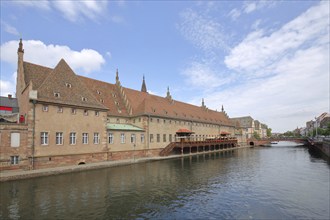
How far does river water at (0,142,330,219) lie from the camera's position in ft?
39.9

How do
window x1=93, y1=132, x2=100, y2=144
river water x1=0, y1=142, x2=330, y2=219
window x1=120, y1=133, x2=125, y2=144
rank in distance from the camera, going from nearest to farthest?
river water x1=0, y1=142, x2=330, y2=219
window x1=93, y1=132, x2=100, y2=144
window x1=120, y1=133, x2=125, y2=144

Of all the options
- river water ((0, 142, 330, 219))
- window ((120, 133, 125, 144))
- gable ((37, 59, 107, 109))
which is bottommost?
river water ((0, 142, 330, 219))

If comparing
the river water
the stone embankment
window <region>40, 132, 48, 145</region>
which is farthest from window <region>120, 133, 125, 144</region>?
the stone embankment

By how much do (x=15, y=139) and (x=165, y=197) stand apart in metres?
17.7

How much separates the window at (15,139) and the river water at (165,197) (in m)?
5.06

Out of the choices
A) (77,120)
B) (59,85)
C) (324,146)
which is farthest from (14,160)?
(324,146)

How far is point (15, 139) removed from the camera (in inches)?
892

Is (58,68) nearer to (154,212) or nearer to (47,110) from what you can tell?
(47,110)

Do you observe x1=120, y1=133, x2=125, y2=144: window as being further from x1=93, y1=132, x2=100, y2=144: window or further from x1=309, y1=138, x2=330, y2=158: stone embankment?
x1=309, y1=138, x2=330, y2=158: stone embankment

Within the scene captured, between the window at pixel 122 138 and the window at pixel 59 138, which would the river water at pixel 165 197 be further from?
the window at pixel 122 138

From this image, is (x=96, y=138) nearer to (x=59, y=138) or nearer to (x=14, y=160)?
(x=59, y=138)

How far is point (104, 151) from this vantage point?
31.4m

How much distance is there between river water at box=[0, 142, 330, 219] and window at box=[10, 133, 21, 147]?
5058 millimetres

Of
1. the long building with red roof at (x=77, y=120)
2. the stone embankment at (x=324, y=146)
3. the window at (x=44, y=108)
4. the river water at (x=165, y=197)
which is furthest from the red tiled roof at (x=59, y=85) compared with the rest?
the stone embankment at (x=324, y=146)
